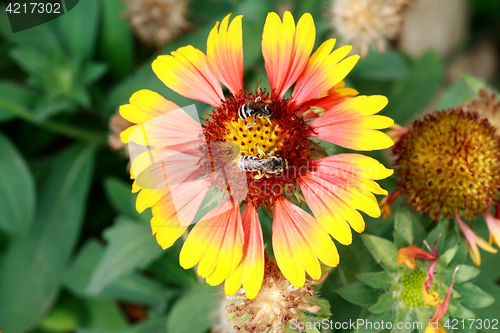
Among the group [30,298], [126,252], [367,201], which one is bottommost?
[30,298]

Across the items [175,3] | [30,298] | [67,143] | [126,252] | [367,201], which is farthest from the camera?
[67,143]

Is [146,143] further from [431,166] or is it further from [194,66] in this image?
[431,166]

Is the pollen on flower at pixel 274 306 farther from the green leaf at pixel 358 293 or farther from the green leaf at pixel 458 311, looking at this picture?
the green leaf at pixel 458 311

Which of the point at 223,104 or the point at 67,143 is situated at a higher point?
the point at 223,104

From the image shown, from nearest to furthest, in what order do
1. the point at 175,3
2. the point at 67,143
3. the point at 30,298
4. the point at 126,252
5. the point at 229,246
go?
the point at 229,246, the point at 126,252, the point at 30,298, the point at 175,3, the point at 67,143

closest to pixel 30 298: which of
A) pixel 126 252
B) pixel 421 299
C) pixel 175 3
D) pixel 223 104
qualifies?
pixel 126 252

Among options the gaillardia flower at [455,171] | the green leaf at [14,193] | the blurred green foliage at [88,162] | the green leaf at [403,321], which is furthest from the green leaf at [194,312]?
the green leaf at [14,193]

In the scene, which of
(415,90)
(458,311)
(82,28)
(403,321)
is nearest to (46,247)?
(82,28)
